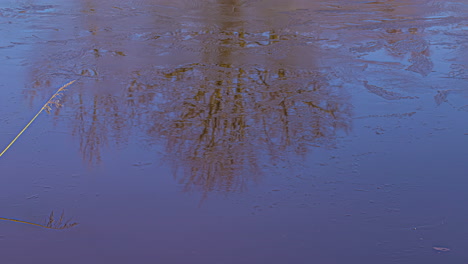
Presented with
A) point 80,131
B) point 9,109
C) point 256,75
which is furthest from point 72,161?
point 256,75

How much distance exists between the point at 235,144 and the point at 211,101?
790mm

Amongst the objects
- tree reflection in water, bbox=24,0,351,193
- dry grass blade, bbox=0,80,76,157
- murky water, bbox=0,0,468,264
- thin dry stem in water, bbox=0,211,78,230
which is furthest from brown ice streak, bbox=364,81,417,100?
thin dry stem in water, bbox=0,211,78,230

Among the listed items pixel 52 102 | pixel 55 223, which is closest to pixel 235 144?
pixel 55 223

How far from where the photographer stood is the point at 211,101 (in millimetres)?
4500

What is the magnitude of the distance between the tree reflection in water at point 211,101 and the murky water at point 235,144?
18mm

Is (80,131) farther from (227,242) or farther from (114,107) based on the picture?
(227,242)

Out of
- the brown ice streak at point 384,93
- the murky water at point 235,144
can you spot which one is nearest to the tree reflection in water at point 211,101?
the murky water at point 235,144

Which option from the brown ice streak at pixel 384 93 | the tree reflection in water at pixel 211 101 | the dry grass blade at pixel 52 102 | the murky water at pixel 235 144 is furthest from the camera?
the brown ice streak at pixel 384 93

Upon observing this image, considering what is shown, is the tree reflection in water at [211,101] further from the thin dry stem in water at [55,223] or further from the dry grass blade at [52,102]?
the thin dry stem in water at [55,223]

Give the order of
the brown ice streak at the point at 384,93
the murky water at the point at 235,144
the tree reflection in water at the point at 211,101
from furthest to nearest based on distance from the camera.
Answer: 1. the brown ice streak at the point at 384,93
2. the tree reflection in water at the point at 211,101
3. the murky water at the point at 235,144

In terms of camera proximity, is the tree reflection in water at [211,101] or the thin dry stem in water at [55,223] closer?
the thin dry stem in water at [55,223]

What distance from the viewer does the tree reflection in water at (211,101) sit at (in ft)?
12.1

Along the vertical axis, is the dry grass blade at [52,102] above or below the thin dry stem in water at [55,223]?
above

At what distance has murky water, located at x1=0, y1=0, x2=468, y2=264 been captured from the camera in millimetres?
2859
